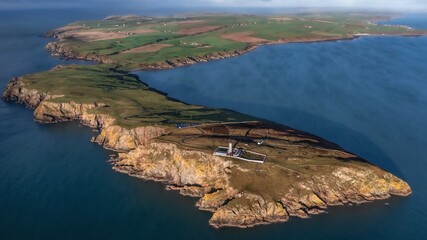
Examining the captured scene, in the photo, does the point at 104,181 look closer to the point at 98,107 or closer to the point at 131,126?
the point at 131,126

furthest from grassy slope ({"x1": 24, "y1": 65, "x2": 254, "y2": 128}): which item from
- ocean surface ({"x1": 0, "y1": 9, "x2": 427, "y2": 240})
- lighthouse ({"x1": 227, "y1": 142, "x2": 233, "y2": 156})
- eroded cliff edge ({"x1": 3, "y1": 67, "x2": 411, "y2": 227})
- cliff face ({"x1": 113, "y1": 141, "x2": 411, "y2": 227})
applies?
lighthouse ({"x1": 227, "y1": 142, "x2": 233, "y2": 156})

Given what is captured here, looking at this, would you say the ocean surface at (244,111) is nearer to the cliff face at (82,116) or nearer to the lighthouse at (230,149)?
the cliff face at (82,116)

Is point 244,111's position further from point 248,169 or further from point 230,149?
point 248,169

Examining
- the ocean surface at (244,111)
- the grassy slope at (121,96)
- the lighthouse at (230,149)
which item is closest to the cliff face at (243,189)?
the ocean surface at (244,111)

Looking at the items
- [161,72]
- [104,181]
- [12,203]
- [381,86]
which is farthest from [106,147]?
[381,86]

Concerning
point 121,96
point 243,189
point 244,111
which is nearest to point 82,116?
point 121,96

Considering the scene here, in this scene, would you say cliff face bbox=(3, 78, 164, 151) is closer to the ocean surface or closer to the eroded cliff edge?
the eroded cliff edge
